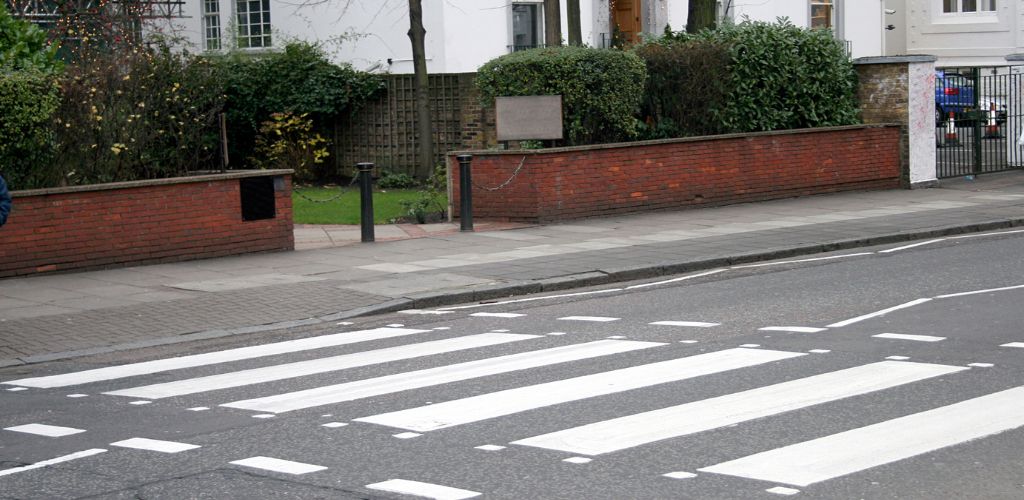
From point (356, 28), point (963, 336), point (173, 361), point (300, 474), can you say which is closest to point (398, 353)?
point (173, 361)

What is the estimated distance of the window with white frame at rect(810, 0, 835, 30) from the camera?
128 ft

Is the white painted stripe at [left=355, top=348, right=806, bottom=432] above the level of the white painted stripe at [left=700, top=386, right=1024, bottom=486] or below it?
above

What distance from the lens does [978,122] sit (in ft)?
84.8

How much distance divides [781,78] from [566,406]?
1630cm

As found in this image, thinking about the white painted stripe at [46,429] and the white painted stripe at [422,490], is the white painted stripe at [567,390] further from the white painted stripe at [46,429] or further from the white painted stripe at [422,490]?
the white painted stripe at [46,429]

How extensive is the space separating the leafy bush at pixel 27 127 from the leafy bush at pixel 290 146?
11.3 m

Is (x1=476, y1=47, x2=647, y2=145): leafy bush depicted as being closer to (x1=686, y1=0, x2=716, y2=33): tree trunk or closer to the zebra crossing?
(x1=686, y1=0, x2=716, y2=33): tree trunk

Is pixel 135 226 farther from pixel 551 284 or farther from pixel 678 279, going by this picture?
pixel 678 279

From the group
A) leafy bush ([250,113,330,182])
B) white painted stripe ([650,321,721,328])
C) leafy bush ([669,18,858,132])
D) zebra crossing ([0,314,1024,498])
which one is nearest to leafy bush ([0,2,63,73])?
leafy bush ([250,113,330,182])

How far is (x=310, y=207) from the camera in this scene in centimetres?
2344

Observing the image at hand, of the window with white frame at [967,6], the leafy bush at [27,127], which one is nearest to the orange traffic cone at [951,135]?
the leafy bush at [27,127]

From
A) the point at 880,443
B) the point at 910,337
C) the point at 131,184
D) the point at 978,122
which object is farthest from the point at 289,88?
the point at 880,443

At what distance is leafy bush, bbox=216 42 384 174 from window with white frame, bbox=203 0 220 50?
4.59 metres

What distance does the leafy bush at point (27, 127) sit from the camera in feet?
50.9
